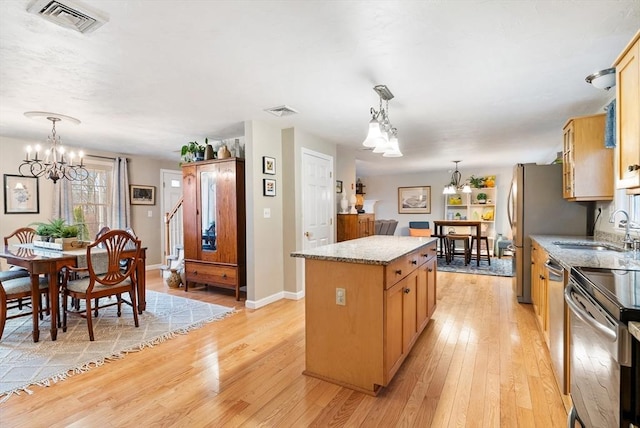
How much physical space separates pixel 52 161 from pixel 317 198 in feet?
13.4

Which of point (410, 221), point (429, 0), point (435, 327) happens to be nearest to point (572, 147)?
point (435, 327)

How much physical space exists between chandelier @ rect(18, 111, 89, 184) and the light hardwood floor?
2565 millimetres

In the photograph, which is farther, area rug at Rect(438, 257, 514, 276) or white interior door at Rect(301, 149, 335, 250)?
area rug at Rect(438, 257, 514, 276)

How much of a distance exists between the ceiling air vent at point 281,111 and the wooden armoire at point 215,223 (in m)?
0.99

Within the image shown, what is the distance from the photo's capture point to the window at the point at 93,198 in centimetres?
537

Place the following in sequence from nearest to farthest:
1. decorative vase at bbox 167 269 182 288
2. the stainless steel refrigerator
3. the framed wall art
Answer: the stainless steel refrigerator
decorative vase at bbox 167 269 182 288
the framed wall art

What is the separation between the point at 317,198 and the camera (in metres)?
4.72

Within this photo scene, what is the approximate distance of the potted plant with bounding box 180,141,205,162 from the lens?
4.61 meters

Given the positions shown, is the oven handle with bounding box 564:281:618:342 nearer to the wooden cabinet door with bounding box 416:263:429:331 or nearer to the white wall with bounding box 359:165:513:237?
the wooden cabinet door with bounding box 416:263:429:331

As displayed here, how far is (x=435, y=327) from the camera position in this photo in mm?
3223

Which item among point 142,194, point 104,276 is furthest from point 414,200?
point 104,276

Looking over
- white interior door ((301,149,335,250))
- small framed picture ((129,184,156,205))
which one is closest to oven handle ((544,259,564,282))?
white interior door ((301,149,335,250))

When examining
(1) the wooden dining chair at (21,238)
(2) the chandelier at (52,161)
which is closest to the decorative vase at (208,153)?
(2) the chandelier at (52,161)

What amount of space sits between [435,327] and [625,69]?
8.16ft
